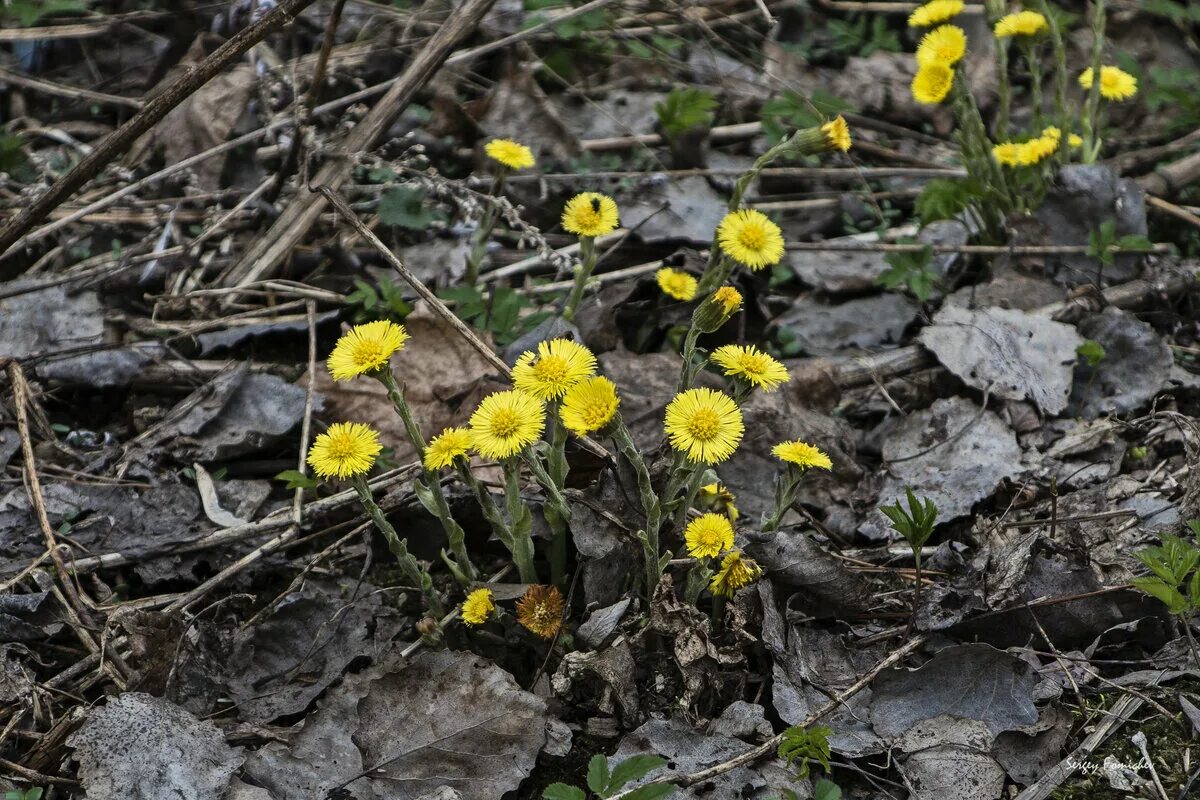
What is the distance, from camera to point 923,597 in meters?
2.03

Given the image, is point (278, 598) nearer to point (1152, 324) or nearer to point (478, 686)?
point (478, 686)

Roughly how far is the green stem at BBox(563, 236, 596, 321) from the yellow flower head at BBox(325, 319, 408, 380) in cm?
77

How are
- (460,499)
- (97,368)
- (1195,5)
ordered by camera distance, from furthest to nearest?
(1195,5), (97,368), (460,499)

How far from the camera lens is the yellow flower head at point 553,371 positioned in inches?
70.2

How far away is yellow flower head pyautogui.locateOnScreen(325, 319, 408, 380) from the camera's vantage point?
1.81 meters

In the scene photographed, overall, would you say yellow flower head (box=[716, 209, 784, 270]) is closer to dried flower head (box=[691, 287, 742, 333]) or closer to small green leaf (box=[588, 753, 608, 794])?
dried flower head (box=[691, 287, 742, 333])

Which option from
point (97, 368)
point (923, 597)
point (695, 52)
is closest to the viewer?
point (923, 597)

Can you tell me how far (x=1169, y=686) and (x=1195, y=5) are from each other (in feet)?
12.2

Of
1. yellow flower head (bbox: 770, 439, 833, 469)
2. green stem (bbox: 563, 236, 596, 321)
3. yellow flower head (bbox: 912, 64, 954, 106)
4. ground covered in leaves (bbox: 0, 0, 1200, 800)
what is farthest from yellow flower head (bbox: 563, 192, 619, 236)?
yellow flower head (bbox: 912, 64, 954, 106)

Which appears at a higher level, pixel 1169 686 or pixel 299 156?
pixel 299 156

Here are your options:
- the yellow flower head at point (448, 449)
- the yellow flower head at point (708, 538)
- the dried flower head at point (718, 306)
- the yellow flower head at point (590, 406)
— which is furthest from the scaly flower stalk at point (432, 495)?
the dried flower head at point (718, 306)

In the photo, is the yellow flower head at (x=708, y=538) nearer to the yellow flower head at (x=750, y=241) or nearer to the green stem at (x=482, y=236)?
the yellow flower head at (x=750, y=241)

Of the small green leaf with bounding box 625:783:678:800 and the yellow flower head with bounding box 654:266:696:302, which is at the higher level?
the yellow flower head with bounding box 654:266:696:302

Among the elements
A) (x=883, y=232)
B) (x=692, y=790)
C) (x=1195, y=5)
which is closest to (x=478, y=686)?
(x=692, y=790)
